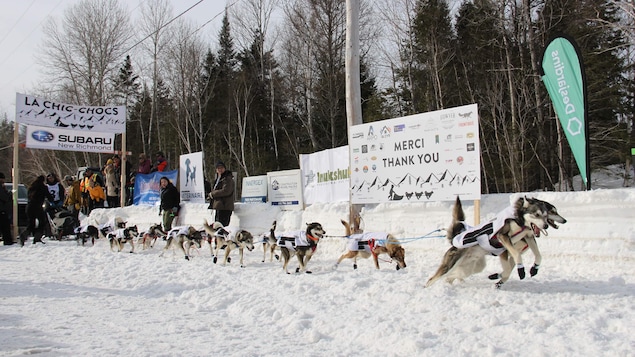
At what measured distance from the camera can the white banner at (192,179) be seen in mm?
12133

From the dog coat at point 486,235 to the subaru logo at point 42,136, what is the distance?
13.6 meters

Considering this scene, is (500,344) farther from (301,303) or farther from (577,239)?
(577,239)

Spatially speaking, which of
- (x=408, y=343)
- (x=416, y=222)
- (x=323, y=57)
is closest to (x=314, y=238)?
(x=416, y=222)

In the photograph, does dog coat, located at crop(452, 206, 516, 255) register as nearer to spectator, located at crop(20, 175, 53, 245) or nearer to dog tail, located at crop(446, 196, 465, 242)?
dog tail, located at crop(446, 196, 465, 242)

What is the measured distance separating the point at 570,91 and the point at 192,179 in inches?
353

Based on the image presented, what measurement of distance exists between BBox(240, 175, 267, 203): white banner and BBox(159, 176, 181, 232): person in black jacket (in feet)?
5.87

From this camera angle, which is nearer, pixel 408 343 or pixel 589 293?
pixel 408 343

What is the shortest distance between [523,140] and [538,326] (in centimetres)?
1630

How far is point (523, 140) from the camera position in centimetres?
1844

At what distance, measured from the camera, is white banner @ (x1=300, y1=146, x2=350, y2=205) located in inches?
371

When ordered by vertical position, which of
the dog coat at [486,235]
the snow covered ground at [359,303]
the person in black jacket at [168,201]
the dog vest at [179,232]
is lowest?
the snow covered ground at [359,303]

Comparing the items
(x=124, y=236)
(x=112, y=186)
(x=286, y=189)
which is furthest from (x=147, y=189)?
(x=286, y=189)

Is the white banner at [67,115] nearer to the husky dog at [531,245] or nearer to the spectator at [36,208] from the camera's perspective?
the spectator at [36,208]

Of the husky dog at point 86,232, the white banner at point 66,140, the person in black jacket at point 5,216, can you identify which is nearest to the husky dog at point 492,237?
the husky dog at point 86,232
